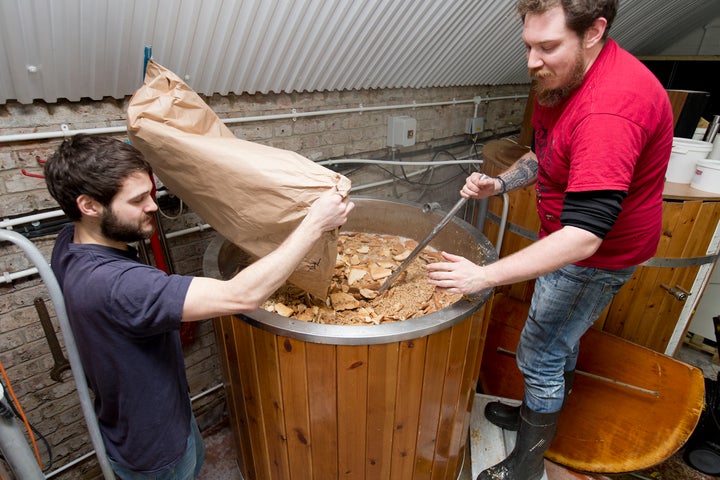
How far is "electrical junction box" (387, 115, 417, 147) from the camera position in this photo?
2.76 metres

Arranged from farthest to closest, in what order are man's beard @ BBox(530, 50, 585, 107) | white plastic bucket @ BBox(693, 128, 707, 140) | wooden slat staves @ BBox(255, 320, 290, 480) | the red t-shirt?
1. white plastic bucket @ BBox(693, 128, 707, 140)
2. wooden slat staves @ BBox(255, 320, 290, 480)
3. man's beard @ BBox(530, 50, 585, 107)
4. the red t-shirt

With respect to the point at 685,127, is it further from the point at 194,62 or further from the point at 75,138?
the point at 75,138

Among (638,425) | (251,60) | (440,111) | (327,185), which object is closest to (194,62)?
(251,60)

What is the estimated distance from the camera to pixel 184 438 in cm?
127

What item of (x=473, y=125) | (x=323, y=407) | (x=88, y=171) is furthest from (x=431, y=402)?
(x=473, y=125)

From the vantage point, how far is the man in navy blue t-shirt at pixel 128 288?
960 mm

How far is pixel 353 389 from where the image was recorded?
1286mm

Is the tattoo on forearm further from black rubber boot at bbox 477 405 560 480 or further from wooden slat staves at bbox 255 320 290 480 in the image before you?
wooden slat staves at bbox 255 320 290 480

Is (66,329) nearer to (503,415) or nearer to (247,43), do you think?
(247,43)

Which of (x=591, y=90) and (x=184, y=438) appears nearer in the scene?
(x=591, y=90)

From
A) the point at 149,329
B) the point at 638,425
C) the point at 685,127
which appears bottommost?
the point at 638,425

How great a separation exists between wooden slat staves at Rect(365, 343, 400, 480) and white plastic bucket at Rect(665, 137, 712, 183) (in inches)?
78.1

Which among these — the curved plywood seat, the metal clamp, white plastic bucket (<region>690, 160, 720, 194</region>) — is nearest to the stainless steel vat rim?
the curved plywood seat

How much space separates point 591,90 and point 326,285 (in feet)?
3.35
